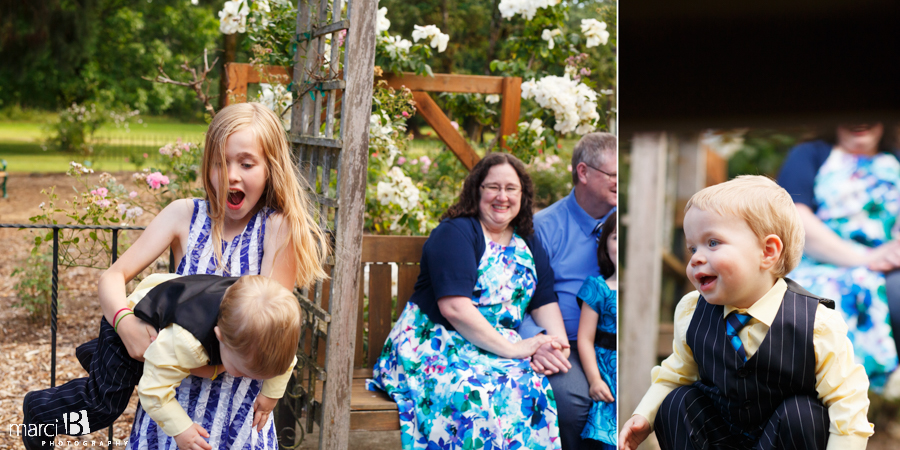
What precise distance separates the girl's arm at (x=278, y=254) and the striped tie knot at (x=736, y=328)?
1.18m

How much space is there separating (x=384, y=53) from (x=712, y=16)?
1893 millimetres

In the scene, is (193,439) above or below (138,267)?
below

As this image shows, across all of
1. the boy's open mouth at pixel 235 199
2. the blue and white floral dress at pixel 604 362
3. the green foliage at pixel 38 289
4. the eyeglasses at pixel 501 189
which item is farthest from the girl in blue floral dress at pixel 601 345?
the green foliage at pixel 38 289

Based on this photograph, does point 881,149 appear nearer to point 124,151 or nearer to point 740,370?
point 740,370

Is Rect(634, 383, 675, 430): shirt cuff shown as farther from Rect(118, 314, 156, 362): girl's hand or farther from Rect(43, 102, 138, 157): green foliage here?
Rect(43, 102, 138, 157): green foliage

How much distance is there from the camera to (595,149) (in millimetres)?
2518

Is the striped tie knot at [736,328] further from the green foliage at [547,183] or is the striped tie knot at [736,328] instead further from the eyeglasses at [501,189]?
the green foliage at [547,183]

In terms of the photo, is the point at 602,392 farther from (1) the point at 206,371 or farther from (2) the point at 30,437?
(2) the point at 30,437

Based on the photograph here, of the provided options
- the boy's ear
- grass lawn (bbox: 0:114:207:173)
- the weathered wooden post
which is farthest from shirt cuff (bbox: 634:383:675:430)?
grass lawn (bbox: 0:114:207:173)

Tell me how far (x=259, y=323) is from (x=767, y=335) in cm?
108

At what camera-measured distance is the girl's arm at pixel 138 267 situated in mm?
1608

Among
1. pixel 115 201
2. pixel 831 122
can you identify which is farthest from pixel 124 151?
pixel 831 122

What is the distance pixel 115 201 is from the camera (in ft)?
9.72

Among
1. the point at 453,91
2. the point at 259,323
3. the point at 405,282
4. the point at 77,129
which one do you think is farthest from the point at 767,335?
the point at 77,129
